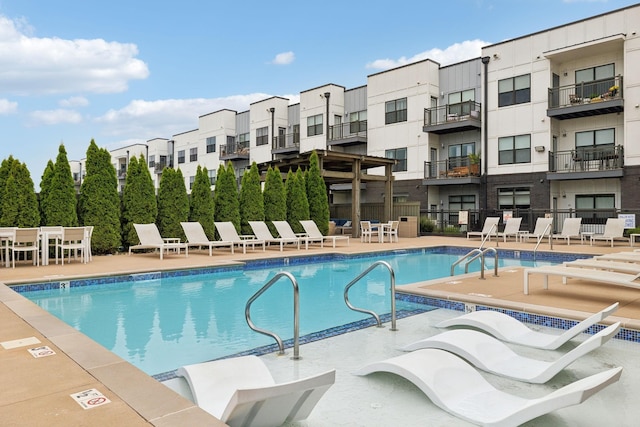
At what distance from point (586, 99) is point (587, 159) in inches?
99.9

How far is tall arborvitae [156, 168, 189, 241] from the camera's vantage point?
1359 cm

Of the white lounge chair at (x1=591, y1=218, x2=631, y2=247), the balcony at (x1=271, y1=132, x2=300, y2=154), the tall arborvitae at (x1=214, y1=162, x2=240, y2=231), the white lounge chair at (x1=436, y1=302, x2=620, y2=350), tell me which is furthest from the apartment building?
the white lounge chair at (x1=436, y1=302, x2=620, y2=350)

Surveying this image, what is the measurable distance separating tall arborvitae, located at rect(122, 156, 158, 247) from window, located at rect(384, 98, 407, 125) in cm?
1621

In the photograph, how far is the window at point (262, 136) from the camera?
34094 millimetres

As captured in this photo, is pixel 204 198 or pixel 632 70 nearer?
pixel 204 198

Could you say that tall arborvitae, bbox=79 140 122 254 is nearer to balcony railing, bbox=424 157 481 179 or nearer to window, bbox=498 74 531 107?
balcony railing, bbox=424 157 481 179

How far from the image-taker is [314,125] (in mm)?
30422

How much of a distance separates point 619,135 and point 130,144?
4579cm

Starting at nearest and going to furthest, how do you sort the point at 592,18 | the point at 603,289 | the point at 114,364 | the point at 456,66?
the point at 114,364, the point at 603,289, the point at 592,18, the point at 456,66

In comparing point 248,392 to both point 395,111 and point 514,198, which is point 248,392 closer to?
point 514,198

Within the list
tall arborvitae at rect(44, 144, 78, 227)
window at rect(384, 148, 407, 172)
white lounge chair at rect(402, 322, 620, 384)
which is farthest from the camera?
window at rect(384, 148, 407, 172)

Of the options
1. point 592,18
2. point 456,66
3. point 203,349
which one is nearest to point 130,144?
point 456,66

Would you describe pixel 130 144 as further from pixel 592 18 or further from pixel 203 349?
pixel 203 349

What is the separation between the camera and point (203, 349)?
15.8ft
